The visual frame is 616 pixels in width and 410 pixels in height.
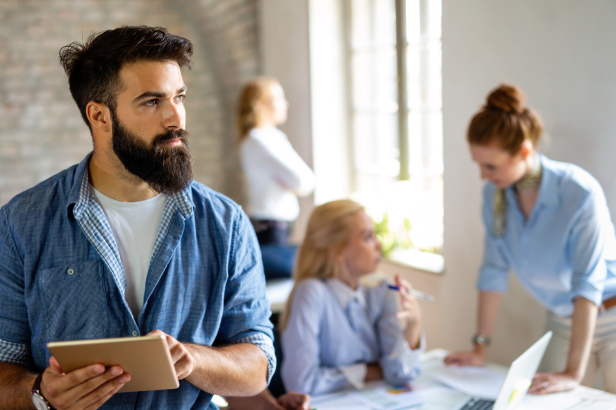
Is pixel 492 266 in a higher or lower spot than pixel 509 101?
lower

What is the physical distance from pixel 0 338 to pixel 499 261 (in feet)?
6.29

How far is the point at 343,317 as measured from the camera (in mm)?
2398

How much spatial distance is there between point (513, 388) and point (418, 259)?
87.7 inches

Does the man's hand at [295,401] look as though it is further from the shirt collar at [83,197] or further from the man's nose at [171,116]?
the man's nose at [171,116]

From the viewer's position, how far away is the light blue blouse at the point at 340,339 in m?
2.22

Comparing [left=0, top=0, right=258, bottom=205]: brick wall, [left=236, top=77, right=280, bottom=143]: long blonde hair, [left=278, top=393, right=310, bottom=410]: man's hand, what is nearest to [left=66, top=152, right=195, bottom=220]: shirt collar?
[left=278, top=393, right=310, bottom=410]: man's hand

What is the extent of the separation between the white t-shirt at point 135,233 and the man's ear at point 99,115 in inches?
6.4

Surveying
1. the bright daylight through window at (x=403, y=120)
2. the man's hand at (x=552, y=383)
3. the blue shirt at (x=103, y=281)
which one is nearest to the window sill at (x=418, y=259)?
the bright daylight through window at (x=403, y=120)

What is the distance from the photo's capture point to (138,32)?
4.78 feet

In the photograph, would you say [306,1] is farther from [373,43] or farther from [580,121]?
[580,121]

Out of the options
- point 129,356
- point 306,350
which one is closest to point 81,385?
point 129,356

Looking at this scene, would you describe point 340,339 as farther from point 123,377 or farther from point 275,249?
point 275,249

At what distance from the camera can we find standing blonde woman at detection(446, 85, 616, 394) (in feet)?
7.06

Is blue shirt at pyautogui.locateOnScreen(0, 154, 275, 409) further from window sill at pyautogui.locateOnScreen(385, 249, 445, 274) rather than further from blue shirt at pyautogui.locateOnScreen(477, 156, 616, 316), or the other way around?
window sill at pyautogui.locateOnScreen(385, 249, 445, 274)
